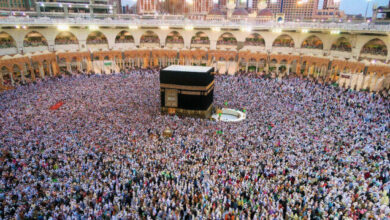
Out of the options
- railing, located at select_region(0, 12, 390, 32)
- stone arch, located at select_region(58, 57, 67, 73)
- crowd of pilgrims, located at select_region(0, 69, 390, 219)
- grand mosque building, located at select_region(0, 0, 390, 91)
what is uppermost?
railing, located at select_region(0, 12, 390, 32)

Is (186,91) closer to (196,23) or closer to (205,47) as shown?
(196,23)

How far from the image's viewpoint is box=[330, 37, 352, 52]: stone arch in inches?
1151

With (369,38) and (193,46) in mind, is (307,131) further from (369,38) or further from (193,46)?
(193,46)

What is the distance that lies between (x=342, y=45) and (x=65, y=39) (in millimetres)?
34998

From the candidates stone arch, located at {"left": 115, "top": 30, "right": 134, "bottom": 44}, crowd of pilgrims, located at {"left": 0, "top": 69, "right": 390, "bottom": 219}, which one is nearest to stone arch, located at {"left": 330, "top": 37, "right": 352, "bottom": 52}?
crowd of pilgrims, located at {"left": 0, "top": 69, "right": 390, "bottom": 219}

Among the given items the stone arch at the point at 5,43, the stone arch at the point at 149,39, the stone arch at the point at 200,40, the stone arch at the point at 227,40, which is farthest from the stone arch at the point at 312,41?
the stone arch at the point at 5,43

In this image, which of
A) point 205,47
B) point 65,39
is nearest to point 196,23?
point 205,47

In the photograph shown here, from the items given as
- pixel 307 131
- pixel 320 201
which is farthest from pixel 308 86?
pixel 320 201

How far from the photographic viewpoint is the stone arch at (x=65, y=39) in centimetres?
3112

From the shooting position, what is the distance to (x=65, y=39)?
3241 centimetres

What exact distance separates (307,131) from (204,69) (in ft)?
26.5

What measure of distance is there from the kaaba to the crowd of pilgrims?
159 centimetres

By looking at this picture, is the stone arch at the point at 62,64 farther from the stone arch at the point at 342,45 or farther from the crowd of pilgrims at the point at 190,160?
the stone arch at the point at 342,45

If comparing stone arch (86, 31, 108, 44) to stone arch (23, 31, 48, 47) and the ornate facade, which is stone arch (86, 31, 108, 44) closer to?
the ornate facade
